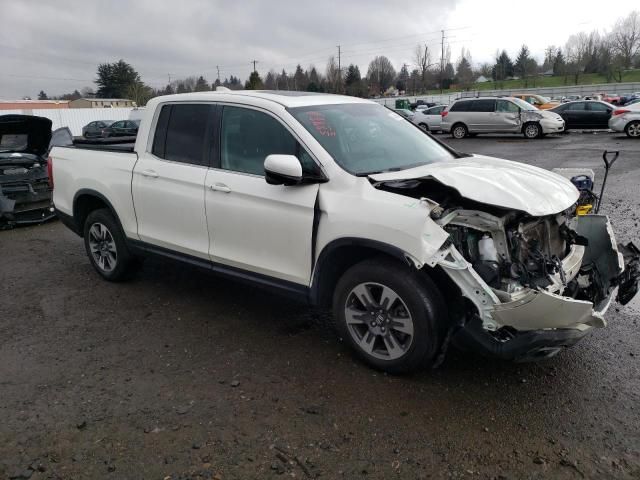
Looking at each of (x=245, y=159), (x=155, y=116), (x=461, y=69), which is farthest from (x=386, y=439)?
(x=461, y=69)

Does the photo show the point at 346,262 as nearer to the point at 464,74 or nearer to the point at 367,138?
the point at 367,138

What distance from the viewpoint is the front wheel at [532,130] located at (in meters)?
22.0

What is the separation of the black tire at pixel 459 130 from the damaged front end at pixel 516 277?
20833 millimetres

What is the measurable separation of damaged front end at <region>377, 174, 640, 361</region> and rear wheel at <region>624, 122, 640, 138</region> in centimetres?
2018

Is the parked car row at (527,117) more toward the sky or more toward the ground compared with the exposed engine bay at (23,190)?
more toward the sky

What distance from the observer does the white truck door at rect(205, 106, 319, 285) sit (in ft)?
12.2

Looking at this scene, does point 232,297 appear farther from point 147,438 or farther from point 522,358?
point 522,358

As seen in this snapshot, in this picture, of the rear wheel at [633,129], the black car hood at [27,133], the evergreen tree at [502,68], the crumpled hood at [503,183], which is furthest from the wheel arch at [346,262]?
the evergreen tree at [502,68]

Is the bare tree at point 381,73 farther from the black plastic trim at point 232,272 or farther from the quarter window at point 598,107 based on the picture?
the black plastic trim at point 232,272

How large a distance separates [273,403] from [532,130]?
71.3 feet

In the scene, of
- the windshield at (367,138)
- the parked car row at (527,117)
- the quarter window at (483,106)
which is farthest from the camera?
the quarter window at (483,106)

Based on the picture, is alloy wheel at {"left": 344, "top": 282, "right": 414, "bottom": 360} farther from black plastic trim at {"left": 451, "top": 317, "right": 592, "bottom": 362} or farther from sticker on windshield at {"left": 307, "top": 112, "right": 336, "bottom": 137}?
sticker on windshield at {"left": 307, "top": 112, "right": 336, "bottom": 137}

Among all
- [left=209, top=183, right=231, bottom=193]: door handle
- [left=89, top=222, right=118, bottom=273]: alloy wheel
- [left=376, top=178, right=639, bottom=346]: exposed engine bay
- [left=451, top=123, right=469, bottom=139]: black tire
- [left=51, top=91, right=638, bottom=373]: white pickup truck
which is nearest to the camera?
[left=376, top=178, right=639, bottom=346]: exposed engine bay

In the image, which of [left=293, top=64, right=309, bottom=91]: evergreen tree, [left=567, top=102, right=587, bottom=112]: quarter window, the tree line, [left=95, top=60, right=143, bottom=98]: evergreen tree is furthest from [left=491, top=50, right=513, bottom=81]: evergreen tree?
[left=567, top=102, right=587, bottom=112]: quarter window
